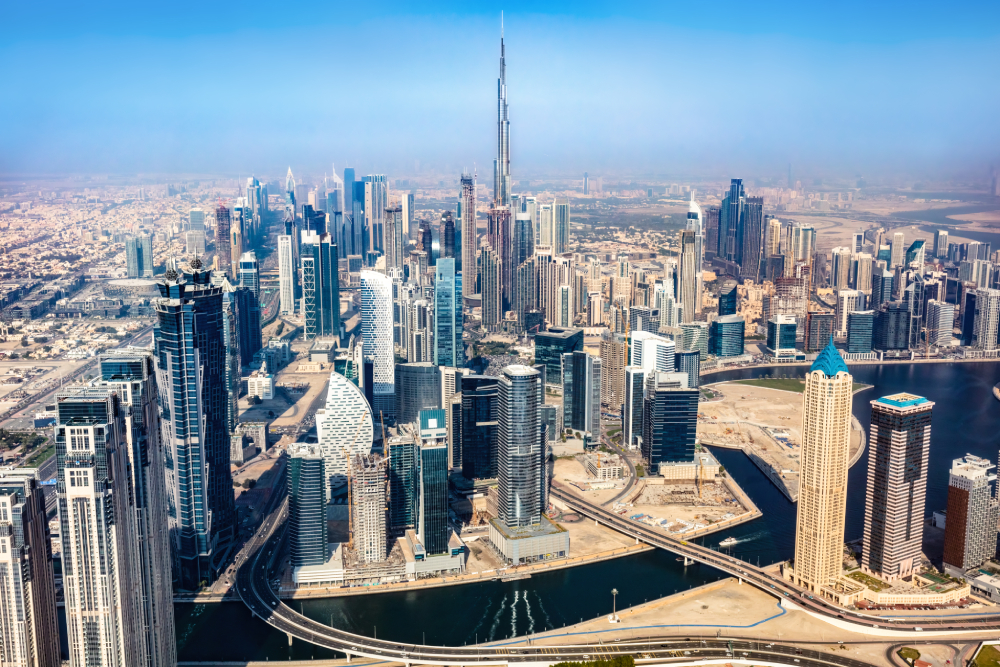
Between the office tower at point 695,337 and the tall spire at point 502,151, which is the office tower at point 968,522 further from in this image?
the tall spire at point 502,151

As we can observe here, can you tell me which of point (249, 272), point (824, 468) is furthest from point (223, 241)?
point (824, 468)

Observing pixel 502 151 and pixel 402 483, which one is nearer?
pixel 402 483

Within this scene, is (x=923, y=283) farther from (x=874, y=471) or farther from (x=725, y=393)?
(x=874, y=471)

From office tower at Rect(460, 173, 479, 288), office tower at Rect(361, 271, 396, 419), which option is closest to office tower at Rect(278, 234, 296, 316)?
office tower at Rect(460, 173, 479, 288)

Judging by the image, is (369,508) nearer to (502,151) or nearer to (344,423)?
(344,423)

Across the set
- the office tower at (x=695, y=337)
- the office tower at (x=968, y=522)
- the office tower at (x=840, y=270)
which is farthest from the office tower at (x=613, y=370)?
the office tower at (x=840, y=270)

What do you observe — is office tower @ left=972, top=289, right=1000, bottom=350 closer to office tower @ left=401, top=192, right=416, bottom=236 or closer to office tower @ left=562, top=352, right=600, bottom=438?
office tower @ left=562, top=352, right=600, bottom=438
